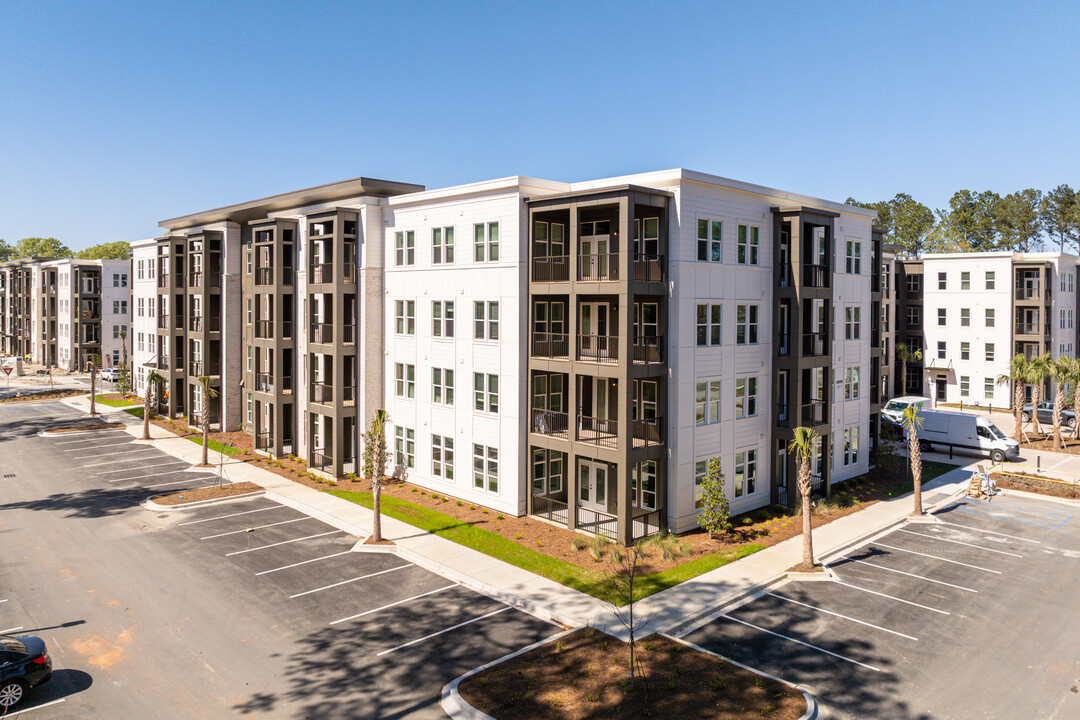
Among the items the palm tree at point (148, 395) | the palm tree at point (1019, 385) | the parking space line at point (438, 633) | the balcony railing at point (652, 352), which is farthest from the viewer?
the palm tree at point (148, 395)

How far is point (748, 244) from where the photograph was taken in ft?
95.9

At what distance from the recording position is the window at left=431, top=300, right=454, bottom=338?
3180cm

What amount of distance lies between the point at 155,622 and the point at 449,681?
9.32m

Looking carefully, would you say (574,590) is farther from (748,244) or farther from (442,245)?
(442,245)

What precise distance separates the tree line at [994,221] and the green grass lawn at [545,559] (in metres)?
95.1

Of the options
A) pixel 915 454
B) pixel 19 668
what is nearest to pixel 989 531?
pixel 915 454

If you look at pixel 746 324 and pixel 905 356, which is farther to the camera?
pixel 905 356

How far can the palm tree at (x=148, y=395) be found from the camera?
147ft

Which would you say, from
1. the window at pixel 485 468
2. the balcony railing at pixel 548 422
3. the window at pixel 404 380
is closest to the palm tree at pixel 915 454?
the balcony railing at pixel 548 422

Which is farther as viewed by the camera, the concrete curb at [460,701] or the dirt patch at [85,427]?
the dirt patch at [85,427]

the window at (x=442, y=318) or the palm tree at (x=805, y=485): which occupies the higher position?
the window at (x=442, y=318)

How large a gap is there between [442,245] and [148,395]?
2529cm

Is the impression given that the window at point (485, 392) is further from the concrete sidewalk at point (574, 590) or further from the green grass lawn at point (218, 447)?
the green grass lawn at point (218, 447)

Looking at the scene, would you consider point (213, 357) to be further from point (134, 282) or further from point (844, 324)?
point (844, 324)
